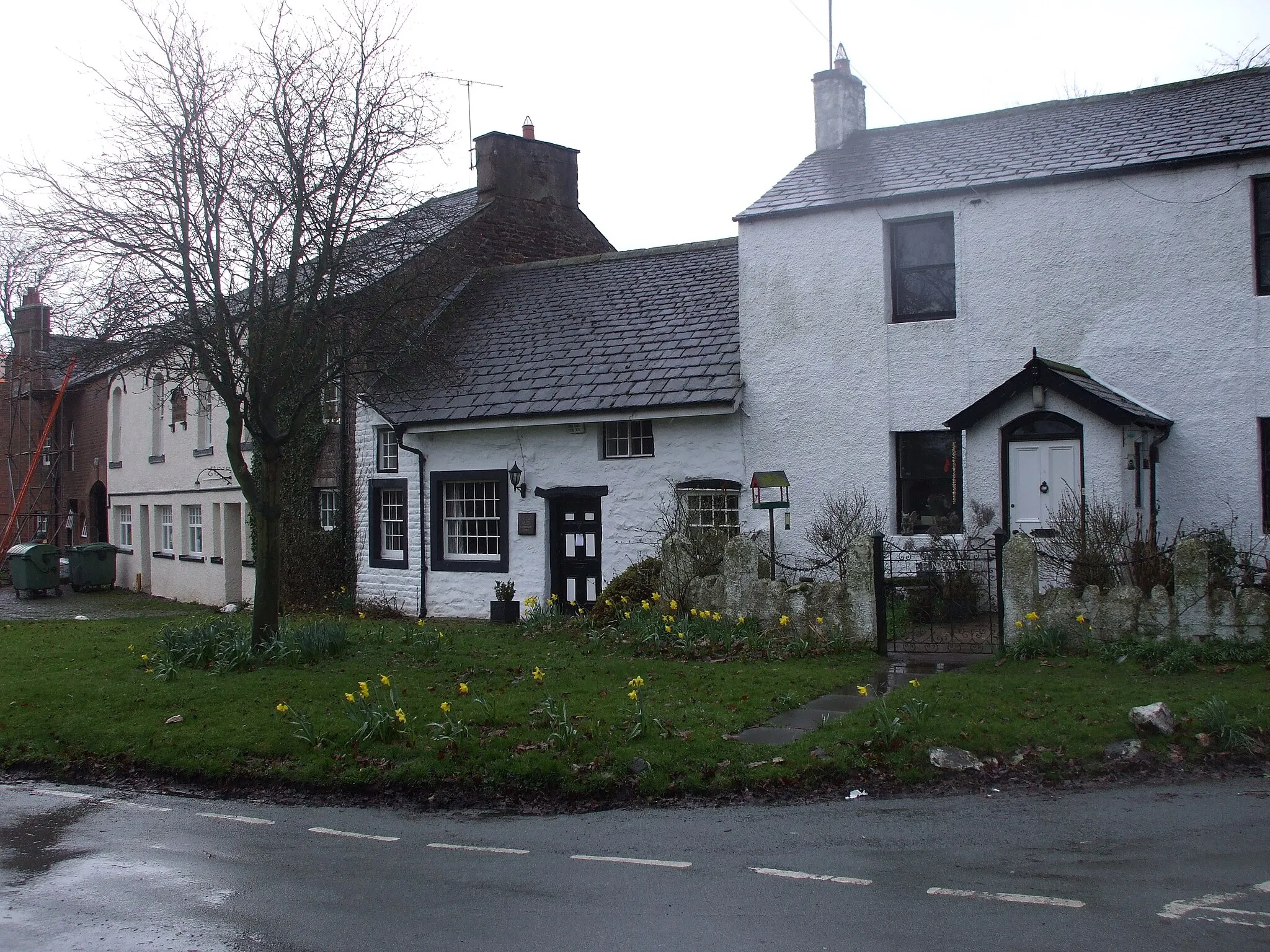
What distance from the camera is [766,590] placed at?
1453 centimetres

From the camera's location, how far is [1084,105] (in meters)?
19.9

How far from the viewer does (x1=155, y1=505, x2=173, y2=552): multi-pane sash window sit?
32.2 meters

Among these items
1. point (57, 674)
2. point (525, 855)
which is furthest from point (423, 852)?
point (57, 674)

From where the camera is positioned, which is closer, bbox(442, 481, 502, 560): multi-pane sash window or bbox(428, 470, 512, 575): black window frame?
bbox(428, 470, 512, 575): black window frame

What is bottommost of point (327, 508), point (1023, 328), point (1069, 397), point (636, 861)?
point (636, 861)

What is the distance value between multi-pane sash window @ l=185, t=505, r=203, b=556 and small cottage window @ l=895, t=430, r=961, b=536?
787 inches

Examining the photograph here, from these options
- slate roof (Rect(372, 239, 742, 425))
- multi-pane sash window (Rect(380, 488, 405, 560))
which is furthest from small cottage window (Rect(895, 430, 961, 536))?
multi-pane sash window (Rect(380, 488, 405, 560))

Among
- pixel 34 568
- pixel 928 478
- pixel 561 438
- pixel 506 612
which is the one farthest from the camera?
pixel 34 568

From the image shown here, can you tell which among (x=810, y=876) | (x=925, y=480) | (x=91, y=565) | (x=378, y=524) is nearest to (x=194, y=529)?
(x=91, y=565)

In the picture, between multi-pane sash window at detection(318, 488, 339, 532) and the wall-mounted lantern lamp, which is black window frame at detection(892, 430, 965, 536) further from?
multi-pane sash window at detection(318, 488, 339, 532)

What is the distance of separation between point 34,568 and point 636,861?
30.1 m

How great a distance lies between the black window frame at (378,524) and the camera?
22.7 meters

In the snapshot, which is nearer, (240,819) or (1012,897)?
(1012,897)

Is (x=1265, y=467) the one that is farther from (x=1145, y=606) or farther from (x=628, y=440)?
(x=628, y=440)
